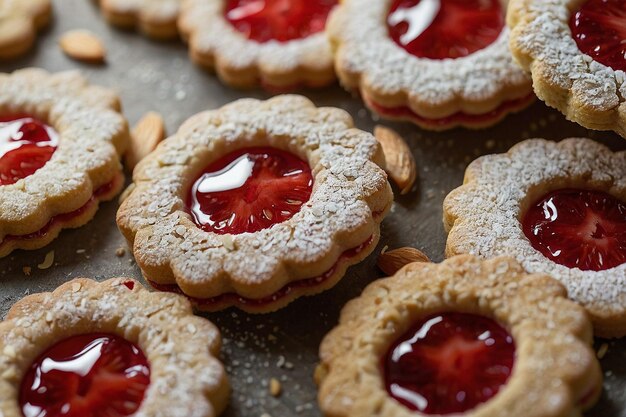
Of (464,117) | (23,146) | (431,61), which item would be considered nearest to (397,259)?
(464,117)

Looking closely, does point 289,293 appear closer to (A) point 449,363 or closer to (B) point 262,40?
(A) point 449,363

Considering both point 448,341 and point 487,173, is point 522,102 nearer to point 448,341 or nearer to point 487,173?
point 487,173

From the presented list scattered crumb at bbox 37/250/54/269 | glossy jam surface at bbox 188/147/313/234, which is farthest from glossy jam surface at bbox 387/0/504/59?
scattered crumb at bbox 37/250/54/269

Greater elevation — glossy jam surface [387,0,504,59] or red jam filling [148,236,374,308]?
glossy jam surface [387,0,504,59]

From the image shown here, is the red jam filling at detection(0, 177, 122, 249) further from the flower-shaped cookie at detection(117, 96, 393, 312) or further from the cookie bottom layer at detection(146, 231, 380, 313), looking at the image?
the cookie bottom layer at detection(146, 231, 380, 313)

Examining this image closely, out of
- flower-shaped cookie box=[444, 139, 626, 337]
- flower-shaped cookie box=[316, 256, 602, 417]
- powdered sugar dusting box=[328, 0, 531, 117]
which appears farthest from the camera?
powdered sugar dusting box=[328, 0, 531, 117]

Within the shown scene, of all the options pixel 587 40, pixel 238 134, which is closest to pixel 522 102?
pixel 587 40

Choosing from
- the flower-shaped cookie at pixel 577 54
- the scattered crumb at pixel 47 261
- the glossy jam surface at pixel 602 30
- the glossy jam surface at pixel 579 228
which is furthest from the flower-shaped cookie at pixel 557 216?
the scattered crumb at pixel 47 261
